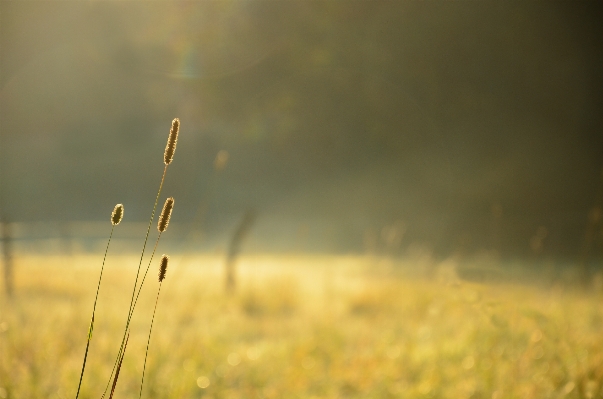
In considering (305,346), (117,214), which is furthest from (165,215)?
(305,346)

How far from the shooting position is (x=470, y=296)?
371 centimetres

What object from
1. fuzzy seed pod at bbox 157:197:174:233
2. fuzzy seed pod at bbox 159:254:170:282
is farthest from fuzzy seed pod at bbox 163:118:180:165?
fuzzy seed pod at bbox 159:254:170:282

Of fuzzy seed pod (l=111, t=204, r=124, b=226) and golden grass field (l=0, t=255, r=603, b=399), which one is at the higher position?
fuzzy seed pod (l=111, t=204, r=124, b=226)

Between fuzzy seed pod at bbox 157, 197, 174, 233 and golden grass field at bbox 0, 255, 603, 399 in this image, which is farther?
golden grass field at bbox 0, 255, 603, 399

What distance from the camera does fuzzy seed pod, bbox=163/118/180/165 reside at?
1250 mm

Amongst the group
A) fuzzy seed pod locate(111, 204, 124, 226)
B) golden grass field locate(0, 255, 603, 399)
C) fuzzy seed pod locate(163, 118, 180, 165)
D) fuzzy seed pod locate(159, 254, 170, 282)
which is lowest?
golden grass field locate(0, 255, 603, 399)

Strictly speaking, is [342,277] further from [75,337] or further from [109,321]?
[75,337]

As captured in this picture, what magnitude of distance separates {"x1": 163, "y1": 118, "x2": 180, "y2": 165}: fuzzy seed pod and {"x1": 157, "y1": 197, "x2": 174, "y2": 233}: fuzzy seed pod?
100 millimetres

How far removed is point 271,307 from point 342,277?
188 cm

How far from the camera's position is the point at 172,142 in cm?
127

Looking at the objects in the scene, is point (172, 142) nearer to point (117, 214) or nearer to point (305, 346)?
point (117, 214)

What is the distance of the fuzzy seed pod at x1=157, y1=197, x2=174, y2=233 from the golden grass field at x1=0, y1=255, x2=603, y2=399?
464 millimetres

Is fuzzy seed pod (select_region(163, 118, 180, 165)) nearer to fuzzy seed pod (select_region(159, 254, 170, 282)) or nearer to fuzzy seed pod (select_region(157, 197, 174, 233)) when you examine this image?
fuzzy seed pod (select_region(157, 197, 174, 233))

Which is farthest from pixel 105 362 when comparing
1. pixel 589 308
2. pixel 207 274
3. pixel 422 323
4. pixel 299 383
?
pixel 589 308
